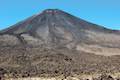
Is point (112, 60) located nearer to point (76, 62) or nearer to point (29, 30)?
point (76, 62)

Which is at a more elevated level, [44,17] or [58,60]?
[44,17]

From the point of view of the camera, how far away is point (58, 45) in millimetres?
101875

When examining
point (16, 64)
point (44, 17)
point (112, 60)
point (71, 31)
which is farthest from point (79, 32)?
point (16, 64)

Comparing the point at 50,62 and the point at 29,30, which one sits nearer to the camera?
the point at 50,62

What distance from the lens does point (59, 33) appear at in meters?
118

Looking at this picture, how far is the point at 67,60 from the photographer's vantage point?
8088 cm

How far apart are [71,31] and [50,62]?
4136cm

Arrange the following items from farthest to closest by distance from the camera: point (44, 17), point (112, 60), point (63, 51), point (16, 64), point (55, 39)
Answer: point (44, 17) < point (55, 39) < point (63, 51) < point (112, 60) < point (16, 64)

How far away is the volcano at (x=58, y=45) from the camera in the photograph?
74881 millimetres

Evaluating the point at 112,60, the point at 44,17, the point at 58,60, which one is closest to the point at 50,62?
the point at 58,60

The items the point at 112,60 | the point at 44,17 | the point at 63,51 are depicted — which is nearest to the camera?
the point at 112,60

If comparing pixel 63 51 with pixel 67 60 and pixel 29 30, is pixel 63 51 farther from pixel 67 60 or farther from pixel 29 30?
pixel 29 30

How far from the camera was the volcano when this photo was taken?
74881 millimetres

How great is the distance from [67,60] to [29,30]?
42.6 m
